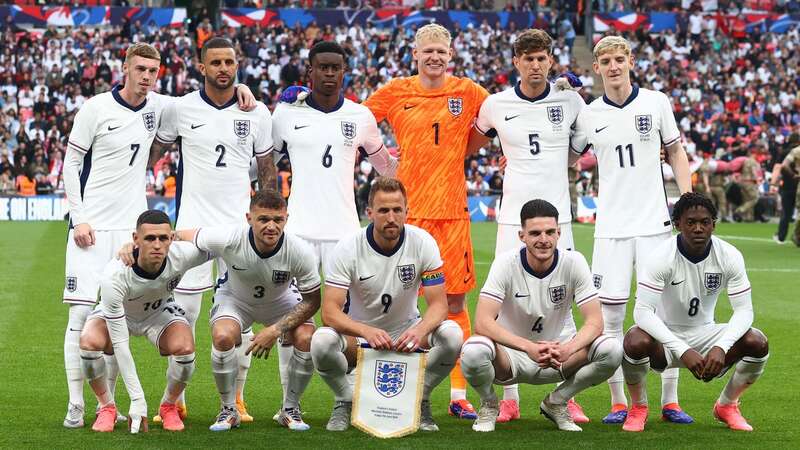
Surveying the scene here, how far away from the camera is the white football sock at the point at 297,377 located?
754 cm

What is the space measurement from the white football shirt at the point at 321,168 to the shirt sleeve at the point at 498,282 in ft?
4.08

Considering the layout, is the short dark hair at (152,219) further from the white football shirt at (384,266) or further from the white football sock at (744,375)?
the white football sock at (744,375)

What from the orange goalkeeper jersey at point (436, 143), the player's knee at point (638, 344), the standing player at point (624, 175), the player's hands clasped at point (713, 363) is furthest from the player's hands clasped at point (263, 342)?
the player's hands clasped at point (713, 363)

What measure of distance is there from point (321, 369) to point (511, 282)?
1.25 meters

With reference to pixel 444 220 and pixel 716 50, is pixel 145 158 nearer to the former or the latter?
pixel 444 220

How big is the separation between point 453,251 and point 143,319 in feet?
7.10

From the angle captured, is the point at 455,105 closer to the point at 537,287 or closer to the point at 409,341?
the point at 537,287

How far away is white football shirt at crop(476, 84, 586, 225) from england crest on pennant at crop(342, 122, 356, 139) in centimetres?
92

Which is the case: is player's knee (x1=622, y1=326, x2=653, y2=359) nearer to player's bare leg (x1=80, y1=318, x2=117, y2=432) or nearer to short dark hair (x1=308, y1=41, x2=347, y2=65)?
short dark hair (x1=308, y1=41, x2=347, y2=65)

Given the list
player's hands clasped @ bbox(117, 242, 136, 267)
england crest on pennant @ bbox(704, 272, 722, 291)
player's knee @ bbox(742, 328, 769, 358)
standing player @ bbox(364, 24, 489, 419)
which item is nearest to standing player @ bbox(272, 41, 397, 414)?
standing player @ bbox(364, 24, 489, 419)

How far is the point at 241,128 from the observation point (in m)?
8.17

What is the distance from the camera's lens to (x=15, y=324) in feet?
39.6

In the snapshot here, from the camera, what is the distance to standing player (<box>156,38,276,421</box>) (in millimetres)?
8109

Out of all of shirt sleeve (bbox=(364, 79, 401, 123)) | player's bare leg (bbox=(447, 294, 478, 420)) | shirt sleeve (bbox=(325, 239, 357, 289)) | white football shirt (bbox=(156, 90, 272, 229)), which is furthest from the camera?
shirt sleeve (bbox=(364, 79, 401, 123))
